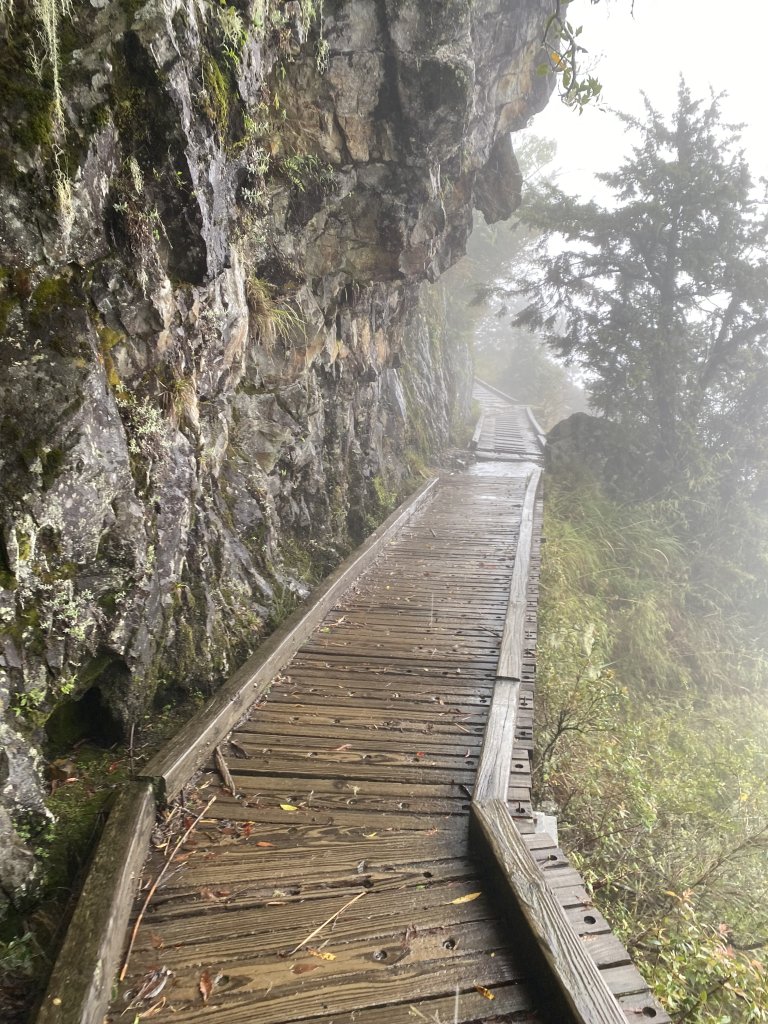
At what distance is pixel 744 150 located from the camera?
1432cm

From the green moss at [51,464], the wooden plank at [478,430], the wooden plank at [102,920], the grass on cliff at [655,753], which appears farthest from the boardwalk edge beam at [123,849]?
the wooden plank at [478,430]

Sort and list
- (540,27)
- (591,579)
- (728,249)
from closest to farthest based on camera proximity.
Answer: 1. (540,27)
2. (591,579)
3. (728,249)

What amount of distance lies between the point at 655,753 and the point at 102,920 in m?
7.96

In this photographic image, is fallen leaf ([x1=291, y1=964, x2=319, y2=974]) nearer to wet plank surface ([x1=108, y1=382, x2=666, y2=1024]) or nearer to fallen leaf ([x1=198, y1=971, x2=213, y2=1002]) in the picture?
wet plank surface ([x1=108, y1=382, x2=666, y2=1024])

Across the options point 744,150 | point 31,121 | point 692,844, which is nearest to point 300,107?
point 31,121

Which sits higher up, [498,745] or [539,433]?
[539,433]

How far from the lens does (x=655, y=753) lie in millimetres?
8727

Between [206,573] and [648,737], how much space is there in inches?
277

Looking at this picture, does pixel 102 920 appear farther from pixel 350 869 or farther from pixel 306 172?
pixel 306 172

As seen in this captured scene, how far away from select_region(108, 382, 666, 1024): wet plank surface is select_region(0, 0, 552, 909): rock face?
0.78 meters

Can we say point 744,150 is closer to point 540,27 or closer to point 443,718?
point 540,27

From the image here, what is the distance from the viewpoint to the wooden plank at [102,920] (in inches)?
92.3

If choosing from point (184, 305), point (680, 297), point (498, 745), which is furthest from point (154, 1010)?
point (680, 297)

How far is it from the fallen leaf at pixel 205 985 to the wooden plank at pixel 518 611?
3147 mm
